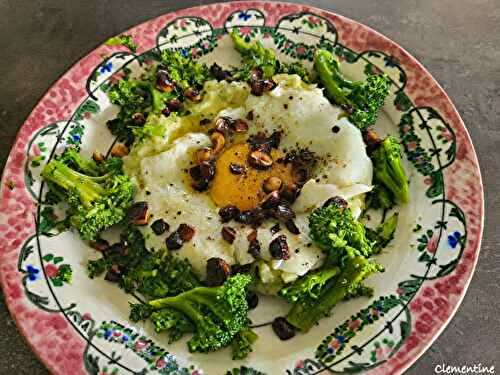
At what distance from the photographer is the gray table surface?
21.0ft

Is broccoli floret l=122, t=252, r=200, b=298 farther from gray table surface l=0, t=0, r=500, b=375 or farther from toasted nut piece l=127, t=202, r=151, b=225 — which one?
gray table surface l=0, t=0, r=500, b=375

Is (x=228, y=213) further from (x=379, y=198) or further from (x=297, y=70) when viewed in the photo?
(x=297, y=70)

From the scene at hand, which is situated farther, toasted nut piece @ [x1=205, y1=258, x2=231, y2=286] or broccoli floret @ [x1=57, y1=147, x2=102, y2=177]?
broccoli floret @ [x1=57, y1=147, x2=102, y2=177]

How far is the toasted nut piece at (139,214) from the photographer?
5.13m

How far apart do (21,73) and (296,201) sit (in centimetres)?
444

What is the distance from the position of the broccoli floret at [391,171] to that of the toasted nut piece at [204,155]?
1.65 meters

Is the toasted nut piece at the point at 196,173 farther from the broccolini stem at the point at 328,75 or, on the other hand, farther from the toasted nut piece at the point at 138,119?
the broccolini stem at the point at 328,75

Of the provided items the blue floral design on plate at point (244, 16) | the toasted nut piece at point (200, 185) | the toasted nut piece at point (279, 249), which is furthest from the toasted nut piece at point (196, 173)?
the blue floral design on plate at point (244, 16)

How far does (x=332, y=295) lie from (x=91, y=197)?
8.10 feet

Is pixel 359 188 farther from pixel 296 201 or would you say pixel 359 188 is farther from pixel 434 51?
pixel 434 51

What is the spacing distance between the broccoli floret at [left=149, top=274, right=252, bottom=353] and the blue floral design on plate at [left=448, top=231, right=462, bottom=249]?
1.85 meters

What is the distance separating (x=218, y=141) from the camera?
5.52 metres

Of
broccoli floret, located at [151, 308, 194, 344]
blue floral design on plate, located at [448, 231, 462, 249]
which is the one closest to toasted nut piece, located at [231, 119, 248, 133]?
broccoli floret, located at [151, 308, 194, 344]

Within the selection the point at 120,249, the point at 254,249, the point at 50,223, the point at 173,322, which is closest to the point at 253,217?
the point at 254,249
